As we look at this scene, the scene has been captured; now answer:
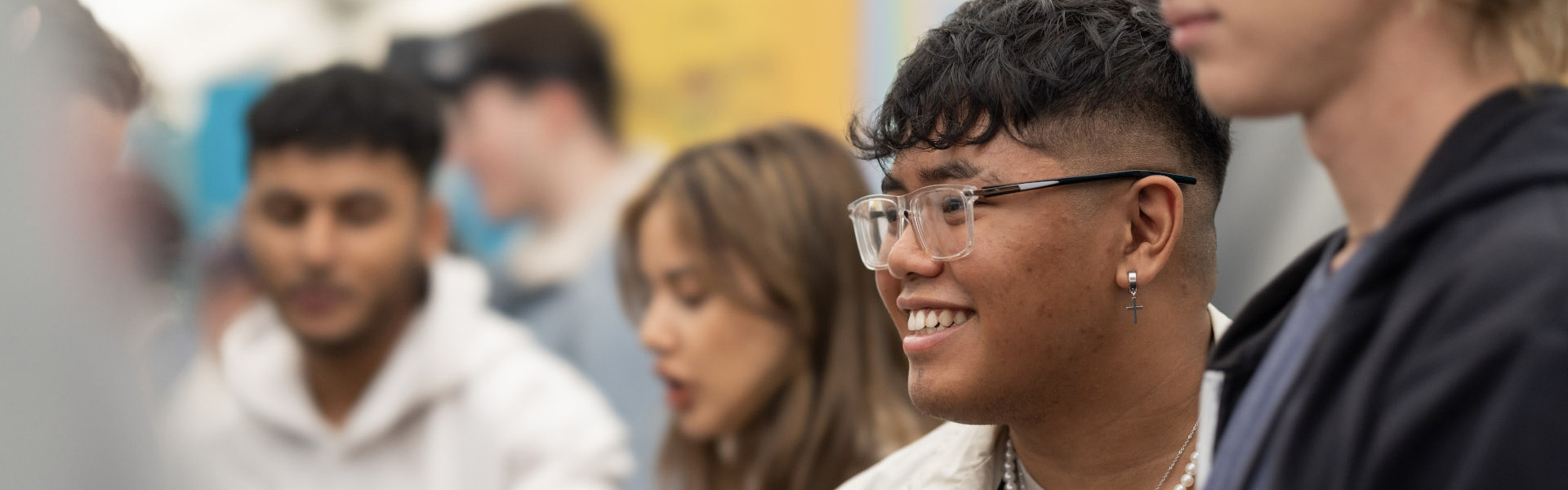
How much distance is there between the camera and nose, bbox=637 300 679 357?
139 inches

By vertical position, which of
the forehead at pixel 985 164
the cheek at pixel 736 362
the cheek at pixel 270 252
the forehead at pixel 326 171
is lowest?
the cheek at pixel 736 362

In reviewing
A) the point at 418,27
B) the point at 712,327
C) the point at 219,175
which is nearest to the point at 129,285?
the point at 712,327

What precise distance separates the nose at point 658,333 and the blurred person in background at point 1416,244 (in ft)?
8.15

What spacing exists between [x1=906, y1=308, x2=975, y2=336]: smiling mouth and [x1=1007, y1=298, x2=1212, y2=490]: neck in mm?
157

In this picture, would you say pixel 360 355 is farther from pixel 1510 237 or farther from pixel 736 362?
pixel 1510 237

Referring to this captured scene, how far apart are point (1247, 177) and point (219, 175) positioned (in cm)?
338

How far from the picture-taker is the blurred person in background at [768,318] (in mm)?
3285

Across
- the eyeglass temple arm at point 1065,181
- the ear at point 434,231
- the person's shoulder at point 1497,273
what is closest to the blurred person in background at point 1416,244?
the person's shoulder at point 1497,273

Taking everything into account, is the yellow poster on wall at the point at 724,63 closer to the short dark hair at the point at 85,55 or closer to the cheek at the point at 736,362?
the cheek at the point at 736,362

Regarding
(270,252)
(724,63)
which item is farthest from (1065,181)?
(724,63)

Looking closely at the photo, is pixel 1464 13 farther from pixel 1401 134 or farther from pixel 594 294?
pixel 594 294

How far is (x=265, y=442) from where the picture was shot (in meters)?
4.38

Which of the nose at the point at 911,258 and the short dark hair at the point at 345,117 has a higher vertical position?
the short dark hair at the point at 345,117

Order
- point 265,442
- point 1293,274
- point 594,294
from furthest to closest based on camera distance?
point 594,294, point 265,442, point 1293,274
